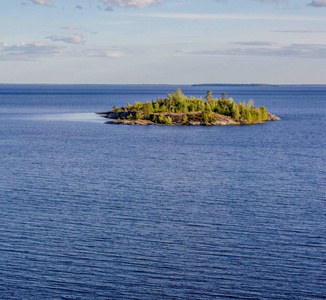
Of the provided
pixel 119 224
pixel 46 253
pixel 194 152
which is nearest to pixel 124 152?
pixel 194 152

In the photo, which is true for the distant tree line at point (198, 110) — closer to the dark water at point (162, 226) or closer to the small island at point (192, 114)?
the small island at point (192, 114)

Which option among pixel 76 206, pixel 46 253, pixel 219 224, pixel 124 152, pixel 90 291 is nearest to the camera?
pixel 90 291

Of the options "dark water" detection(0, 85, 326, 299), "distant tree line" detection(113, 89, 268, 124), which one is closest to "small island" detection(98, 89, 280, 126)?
"distant tree line" detection(113, 89, 268, 124)

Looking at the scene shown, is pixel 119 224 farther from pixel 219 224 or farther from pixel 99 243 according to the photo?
pixel 219 224

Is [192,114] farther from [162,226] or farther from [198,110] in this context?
[162,226]

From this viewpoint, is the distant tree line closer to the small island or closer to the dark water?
the small island

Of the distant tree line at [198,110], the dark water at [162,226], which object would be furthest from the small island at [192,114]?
the dark water at [162,226]
